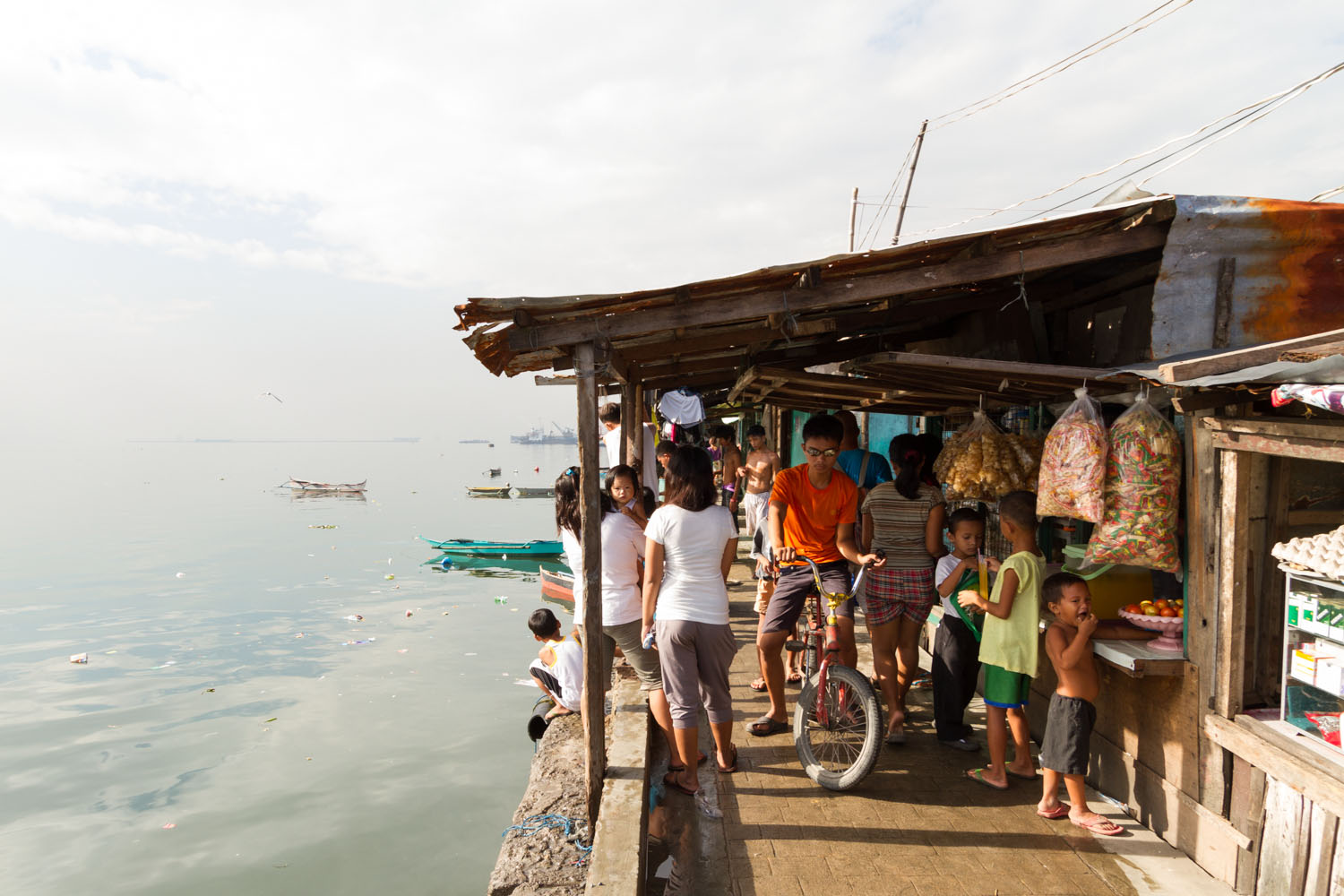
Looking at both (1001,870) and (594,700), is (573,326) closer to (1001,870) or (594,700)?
(594,700)

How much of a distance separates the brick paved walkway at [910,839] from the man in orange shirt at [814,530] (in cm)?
76

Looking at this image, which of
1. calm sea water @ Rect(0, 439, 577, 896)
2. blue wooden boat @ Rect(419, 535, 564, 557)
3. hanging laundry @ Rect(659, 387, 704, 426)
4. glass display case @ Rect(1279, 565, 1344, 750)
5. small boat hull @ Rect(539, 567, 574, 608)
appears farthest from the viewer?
blue wooden boat @ Rect(419, 535, 564, 557)

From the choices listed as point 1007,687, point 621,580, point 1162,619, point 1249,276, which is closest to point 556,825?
point 621,580

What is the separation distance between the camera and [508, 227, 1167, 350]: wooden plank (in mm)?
4070

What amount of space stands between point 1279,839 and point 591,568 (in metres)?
3.26

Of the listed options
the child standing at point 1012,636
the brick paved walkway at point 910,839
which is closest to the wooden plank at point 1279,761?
the brick paved walkway at point 910,839

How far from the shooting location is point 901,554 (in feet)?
16.3

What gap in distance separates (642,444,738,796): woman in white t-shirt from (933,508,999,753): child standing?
148cm

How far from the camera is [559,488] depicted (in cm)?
482

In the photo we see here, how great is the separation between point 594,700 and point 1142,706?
2894mm

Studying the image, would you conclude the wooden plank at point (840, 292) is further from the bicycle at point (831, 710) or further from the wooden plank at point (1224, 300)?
the bicycle at point (831, 710)

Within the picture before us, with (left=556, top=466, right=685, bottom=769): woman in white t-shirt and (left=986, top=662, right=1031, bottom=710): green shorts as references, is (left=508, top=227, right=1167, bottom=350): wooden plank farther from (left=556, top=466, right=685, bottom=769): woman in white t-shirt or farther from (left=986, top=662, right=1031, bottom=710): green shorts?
(left=986, top=662, right=1031, bottom=710): green shorts

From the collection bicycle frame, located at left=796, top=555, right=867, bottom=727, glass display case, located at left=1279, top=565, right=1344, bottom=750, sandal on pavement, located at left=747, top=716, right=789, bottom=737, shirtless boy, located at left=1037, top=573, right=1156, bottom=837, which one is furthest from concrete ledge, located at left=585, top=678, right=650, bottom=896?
glass display case, located at left=1279, top=565, right=1344, bottom=750

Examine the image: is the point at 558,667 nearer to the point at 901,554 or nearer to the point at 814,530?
the point at 814,530
